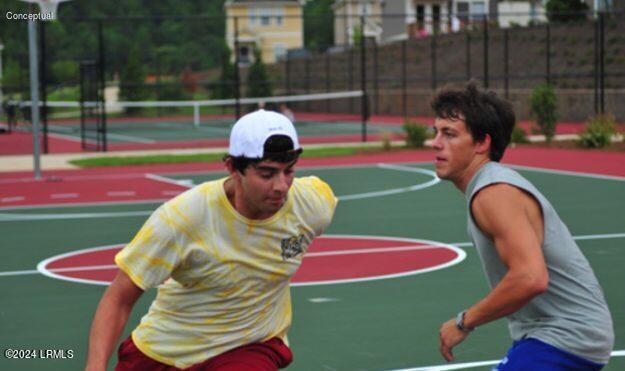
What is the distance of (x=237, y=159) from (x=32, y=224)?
1193 cm

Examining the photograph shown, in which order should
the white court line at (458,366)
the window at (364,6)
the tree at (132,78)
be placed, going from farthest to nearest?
1. the window at (364,6)
2. the tree at (132,78)
3. the white court line at (458,366)

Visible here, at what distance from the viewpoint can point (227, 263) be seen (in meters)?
4.68

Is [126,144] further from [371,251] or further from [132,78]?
[371,251]

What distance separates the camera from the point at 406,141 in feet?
96.7

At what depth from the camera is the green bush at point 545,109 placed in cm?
2927

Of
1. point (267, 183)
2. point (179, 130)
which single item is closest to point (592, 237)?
point (267, 183)

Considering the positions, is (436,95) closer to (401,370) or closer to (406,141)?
(401,370)

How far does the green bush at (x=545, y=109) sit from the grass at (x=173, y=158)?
407 cm

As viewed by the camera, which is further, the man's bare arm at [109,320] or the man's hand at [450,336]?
the man's hand at [450,336]

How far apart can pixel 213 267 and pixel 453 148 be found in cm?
104

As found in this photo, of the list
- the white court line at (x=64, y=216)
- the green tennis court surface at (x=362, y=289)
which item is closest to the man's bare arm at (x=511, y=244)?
the green tennis court surface at (x=362, y=289)

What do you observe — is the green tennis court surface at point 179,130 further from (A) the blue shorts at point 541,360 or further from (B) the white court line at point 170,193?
(A) the blue shorts at point 541,360

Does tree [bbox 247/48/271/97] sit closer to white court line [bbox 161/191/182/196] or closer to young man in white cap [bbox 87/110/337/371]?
white court line [bbox 161/191/182/196]

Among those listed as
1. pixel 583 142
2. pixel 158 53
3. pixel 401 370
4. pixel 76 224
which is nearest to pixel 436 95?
pixel 401 370
